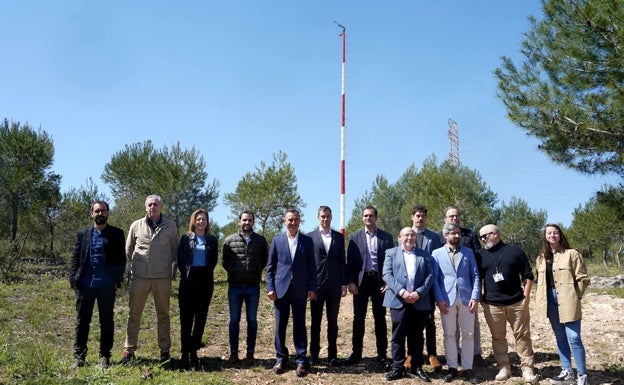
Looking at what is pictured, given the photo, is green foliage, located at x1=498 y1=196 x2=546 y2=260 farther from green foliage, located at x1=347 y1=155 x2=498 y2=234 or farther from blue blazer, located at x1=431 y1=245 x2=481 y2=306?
blue blazer, located at x1=431 y1=245 x2=481 y2=306

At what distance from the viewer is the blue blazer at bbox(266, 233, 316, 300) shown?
5.50 meters

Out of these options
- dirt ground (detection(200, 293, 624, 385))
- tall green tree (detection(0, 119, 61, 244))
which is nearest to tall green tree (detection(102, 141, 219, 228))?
tall green tree (detection(0, 119, 61, 244))

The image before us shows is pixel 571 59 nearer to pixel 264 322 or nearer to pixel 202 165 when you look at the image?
pixel 264 322

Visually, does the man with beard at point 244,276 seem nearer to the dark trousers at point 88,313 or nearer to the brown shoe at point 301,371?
the brown shoe at point 301,371

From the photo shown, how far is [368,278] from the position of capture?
5871 millimetres

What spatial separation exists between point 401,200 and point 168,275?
3647 cm

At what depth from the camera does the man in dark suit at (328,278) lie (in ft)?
18.9

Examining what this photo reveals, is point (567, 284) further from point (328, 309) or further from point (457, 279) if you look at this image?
point (328, 309)

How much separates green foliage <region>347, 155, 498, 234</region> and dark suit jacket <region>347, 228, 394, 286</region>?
19507 mm

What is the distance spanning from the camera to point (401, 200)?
4084cm

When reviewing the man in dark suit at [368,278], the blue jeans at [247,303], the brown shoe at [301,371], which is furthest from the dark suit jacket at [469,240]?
the blue jeans at [247,303]

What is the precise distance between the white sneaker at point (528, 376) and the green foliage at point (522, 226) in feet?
112

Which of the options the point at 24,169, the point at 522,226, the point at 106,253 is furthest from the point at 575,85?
the point at 522,226

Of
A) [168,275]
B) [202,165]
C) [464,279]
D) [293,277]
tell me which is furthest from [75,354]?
[202,165]
